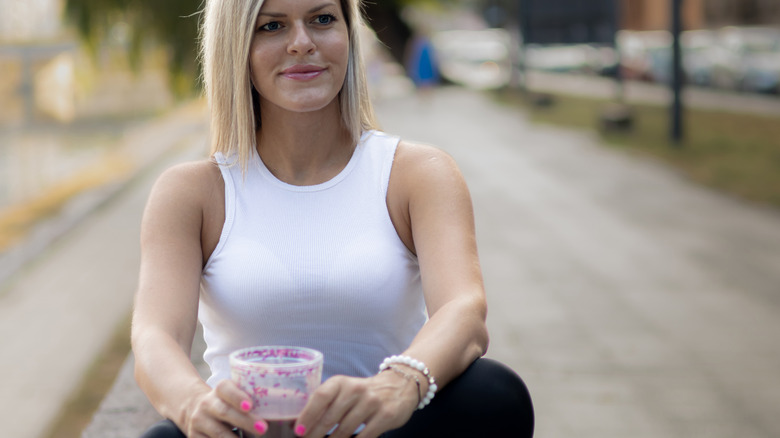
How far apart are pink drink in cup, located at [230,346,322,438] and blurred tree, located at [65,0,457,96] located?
12.5 feet

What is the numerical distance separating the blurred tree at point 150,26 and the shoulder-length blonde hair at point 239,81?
3.05 m

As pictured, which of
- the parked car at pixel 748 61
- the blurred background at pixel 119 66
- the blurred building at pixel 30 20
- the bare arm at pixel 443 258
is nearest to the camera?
the bare arm at pixel 443 258

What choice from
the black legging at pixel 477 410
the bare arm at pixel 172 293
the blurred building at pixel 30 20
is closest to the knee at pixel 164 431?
the bare arm at pixel 172 293

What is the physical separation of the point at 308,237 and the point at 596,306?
3838 millimetres

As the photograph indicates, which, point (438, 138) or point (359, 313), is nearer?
point (359, 313)

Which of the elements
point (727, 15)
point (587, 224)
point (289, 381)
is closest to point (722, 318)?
point (587, 224)

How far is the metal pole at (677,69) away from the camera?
12266 mm

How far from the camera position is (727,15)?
136 feet

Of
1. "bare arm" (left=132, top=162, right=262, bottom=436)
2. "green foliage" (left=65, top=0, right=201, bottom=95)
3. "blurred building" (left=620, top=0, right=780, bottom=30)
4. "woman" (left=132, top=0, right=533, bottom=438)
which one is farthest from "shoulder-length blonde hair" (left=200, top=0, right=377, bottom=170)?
"blurred building" (left=620, top=0, right=780, bottom=30)

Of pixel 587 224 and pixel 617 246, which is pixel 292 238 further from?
pixel 587 224

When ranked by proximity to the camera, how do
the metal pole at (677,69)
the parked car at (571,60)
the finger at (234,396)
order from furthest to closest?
the parked car at (571,60) < the metal pole at (677,69) < the finger at (234,396)

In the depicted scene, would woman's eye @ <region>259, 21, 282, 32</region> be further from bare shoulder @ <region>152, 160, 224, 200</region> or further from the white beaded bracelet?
the white beaded bracelet

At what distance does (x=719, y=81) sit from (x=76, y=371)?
846 inches

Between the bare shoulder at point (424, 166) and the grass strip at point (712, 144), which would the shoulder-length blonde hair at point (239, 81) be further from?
the grass strip at point (712, 144)
